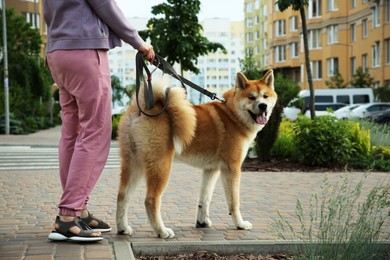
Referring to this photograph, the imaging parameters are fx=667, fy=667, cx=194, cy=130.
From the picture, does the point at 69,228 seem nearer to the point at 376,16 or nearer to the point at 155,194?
the point at 155,194

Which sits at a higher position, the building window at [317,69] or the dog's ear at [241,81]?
the building window at [317,69]

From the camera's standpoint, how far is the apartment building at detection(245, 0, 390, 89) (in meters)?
56.7

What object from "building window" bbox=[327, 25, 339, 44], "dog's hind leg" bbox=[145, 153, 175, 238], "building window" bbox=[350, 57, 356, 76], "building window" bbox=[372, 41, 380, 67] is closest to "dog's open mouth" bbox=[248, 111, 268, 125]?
"dog's hind leg" bbox=[145, 153, 175, 238]

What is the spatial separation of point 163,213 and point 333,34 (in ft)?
217

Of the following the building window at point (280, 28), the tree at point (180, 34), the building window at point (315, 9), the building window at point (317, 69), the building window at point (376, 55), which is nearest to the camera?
the tree at point (180, 34)

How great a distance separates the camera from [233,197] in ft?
20.6

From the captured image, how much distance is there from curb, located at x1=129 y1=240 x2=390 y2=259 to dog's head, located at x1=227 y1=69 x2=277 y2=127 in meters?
1.54

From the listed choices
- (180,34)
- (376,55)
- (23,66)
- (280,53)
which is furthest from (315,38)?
(180,34)

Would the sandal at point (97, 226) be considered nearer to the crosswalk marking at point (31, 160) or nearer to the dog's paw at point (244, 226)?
the dog's paw at point (244, 226)

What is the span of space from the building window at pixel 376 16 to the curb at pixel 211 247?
5528cm

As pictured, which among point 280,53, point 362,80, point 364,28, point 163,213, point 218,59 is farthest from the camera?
point 218,59

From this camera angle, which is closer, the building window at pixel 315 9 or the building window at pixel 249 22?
the building window at pixel 315 9

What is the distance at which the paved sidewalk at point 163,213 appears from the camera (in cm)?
514

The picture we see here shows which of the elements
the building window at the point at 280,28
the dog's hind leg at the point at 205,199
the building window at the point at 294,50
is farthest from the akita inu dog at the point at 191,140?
the building window at the point at 280,28
